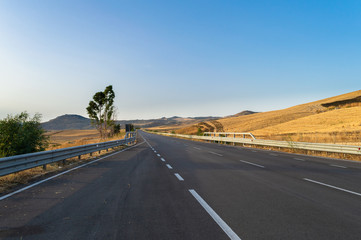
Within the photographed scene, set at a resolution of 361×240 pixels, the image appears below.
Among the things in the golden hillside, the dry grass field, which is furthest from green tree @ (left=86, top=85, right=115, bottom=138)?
the golden hillside

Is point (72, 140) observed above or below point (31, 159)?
below

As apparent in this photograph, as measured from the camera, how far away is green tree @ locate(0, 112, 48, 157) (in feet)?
39.0

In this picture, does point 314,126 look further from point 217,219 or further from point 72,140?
point 72,140

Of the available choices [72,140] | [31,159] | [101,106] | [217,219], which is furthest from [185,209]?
[72,140]

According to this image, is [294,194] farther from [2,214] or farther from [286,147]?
[286,147]

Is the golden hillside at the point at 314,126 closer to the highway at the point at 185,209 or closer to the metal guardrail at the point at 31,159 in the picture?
the highway at the point at 185,209

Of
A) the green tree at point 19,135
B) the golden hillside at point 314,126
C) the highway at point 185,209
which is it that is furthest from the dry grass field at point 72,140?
the golden hillside at point 314,126

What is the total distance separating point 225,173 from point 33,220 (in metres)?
6.66

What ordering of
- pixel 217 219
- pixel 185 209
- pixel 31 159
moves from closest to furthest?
1. pixel 217 219
2. pixel 185 209
3. pixel 31 159

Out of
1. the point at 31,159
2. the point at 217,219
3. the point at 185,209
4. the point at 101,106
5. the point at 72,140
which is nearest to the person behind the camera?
the point at 217,219

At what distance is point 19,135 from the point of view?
12.3 metres

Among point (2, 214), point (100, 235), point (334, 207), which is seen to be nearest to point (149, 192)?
point (100, 235)

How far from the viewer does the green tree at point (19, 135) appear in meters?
11.9

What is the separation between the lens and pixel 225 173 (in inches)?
366
